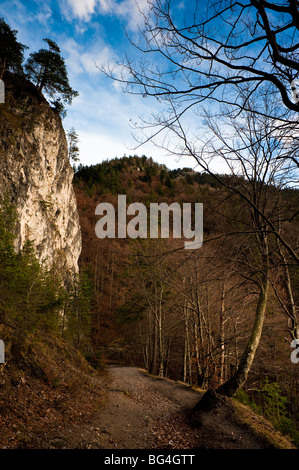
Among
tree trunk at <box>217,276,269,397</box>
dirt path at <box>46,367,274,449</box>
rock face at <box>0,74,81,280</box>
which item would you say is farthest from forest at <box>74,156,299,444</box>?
rock face at <box>0,74,81,280</box>

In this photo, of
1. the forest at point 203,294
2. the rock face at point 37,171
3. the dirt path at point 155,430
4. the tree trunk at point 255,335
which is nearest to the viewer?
the forest at point 203,294

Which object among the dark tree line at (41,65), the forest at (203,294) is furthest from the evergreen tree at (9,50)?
the forest at (203,294)

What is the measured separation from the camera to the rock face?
19.0 m

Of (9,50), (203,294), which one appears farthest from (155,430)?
(9,50)

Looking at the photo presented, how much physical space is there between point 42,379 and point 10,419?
10.7ft

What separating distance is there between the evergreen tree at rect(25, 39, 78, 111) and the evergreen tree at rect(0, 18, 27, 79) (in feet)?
4.83

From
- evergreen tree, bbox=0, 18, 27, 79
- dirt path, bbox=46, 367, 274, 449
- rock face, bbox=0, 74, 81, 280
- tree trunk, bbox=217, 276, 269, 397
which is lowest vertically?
dirt path, bbox=46, 367, 274, 449

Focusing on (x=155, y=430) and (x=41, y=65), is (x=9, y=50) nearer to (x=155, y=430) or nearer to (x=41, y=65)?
(x=41, y=65)

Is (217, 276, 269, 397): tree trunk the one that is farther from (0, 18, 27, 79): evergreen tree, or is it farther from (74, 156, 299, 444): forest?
(0, 18, 27, 79): evergreen tree

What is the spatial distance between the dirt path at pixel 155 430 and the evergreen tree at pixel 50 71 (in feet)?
87.7

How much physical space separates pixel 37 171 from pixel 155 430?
22.0m

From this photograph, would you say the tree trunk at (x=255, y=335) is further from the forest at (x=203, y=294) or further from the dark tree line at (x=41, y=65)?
the dark tree line at (x=41, y=65)

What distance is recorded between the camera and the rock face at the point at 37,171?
18953 millimetres
